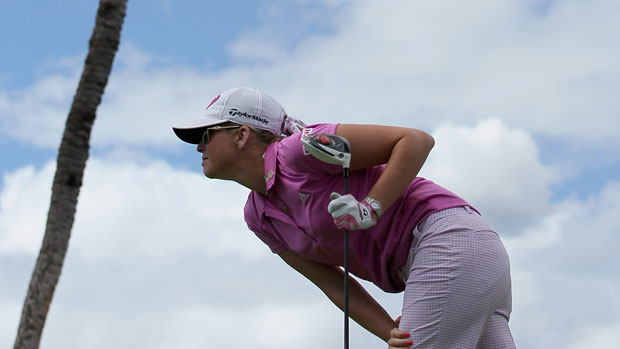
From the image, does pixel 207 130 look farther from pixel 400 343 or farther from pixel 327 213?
pixel 400 343

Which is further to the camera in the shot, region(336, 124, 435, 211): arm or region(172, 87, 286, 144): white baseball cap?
region(172, 87, 286, 144): white baseball cap

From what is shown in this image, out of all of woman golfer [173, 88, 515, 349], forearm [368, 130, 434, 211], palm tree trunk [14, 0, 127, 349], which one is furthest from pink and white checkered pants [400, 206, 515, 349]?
palm tree trunk [14, 0, 127, 349]

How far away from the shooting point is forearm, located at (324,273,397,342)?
4.44 metres

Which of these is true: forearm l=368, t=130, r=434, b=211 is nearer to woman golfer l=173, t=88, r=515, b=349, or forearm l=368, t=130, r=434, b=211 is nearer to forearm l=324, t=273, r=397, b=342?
woman golfer l=173, t=88, r=515, b=349

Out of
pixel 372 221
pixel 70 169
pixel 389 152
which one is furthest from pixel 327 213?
pixel 70 169

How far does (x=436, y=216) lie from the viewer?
3.92 metres

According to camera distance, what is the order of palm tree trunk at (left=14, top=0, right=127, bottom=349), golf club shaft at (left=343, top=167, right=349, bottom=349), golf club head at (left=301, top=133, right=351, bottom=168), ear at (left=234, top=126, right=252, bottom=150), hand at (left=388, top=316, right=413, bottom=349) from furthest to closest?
palm tree trunk at (left=14, top=0, right=127, bottom=349)
ear at (left=234, top=126, right=252, bottom=150)
golf club shaft at (left=343, top=167, right=349, bottom=349)
hand at (left=388, top=316, right=413, bottom=349)
golf club head at (left=301, top=133, right=351, bottom=168)

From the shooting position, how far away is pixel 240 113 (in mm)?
4293

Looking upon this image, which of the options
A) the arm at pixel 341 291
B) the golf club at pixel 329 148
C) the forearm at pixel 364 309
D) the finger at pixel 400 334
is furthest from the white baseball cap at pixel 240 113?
the finger at pixel 400 334

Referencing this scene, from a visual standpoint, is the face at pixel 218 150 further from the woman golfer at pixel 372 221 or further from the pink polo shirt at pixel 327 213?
the pink polo shirt at pixel 327 213

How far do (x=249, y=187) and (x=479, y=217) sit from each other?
1.26 metres

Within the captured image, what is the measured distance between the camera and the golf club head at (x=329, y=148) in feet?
12.1

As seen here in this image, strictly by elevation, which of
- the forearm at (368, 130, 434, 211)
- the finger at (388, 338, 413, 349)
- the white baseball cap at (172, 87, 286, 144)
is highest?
the white baseball cap at (172, 87, 286, 144)

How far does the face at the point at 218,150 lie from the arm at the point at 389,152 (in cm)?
69
